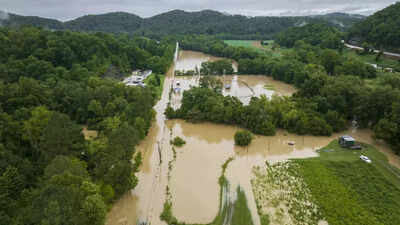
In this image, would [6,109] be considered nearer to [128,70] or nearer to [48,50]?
[48,50]

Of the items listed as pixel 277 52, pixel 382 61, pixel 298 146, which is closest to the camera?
pixel 298 146

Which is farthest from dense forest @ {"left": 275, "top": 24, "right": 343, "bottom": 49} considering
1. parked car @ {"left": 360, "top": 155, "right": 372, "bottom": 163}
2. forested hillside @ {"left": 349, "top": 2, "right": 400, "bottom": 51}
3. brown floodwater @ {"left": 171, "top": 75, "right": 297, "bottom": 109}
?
parked car @ {"left": 360, "top": 155, "right": 372, "bottom": 163}

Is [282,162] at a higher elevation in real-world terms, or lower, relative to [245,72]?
lower

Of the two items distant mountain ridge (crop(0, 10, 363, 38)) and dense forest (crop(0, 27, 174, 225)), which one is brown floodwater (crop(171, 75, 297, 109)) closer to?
dense forest (crop(0, 27, 174, 225))

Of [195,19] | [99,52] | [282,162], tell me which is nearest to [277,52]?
[99,52]

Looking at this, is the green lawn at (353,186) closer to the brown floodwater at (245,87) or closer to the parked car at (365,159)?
the parked car at (365,159)

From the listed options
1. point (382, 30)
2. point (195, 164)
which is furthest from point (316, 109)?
point (382, 30)

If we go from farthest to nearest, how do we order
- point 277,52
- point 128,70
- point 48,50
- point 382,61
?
1. point 277,52
2. point 128,70
3. point 382,61
4. point 48,50

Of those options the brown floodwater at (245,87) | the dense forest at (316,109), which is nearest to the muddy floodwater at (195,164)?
the dense forest at (316,109)
